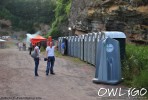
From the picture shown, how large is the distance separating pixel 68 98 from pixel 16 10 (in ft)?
308

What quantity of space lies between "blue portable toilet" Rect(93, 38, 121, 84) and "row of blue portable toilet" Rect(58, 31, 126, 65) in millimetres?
2303

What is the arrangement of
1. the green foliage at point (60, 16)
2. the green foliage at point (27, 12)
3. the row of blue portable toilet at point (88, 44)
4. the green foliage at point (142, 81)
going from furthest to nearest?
1. the green foliage at point (27, 12)
2. the green foliage at point (60, 16)
3. the row of blue portable toilet at point (88, 44)
4. the green foliage at point (142, 81)

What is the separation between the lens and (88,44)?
24.8 m

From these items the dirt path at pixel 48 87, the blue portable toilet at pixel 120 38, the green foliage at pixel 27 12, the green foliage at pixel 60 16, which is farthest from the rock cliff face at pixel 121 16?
the green foliage at pixel 27 12

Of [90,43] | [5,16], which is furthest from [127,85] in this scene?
[5,16]

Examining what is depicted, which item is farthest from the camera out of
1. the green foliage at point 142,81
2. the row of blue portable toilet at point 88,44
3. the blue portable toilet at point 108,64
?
the row of blue portable toilet at point 88,44

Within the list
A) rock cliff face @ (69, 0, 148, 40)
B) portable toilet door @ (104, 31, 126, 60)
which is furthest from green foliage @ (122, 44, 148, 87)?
rock cliff face @ (69, 0, 148, 40)

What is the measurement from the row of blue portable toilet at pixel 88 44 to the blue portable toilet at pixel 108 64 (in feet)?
7.56

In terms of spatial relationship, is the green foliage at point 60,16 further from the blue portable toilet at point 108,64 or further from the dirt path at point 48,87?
the blue portable toilet at point 108,64

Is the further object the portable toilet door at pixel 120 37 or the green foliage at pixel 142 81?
the portable toilet door at pixel 120 37

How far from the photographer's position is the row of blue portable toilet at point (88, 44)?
17438 mm

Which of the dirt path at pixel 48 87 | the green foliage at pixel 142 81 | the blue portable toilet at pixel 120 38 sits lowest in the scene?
the dirt path at pixel 48 87

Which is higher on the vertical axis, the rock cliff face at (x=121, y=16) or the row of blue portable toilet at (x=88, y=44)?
the rock cliff face at (x=121, y=16)

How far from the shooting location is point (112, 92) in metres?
12.5
